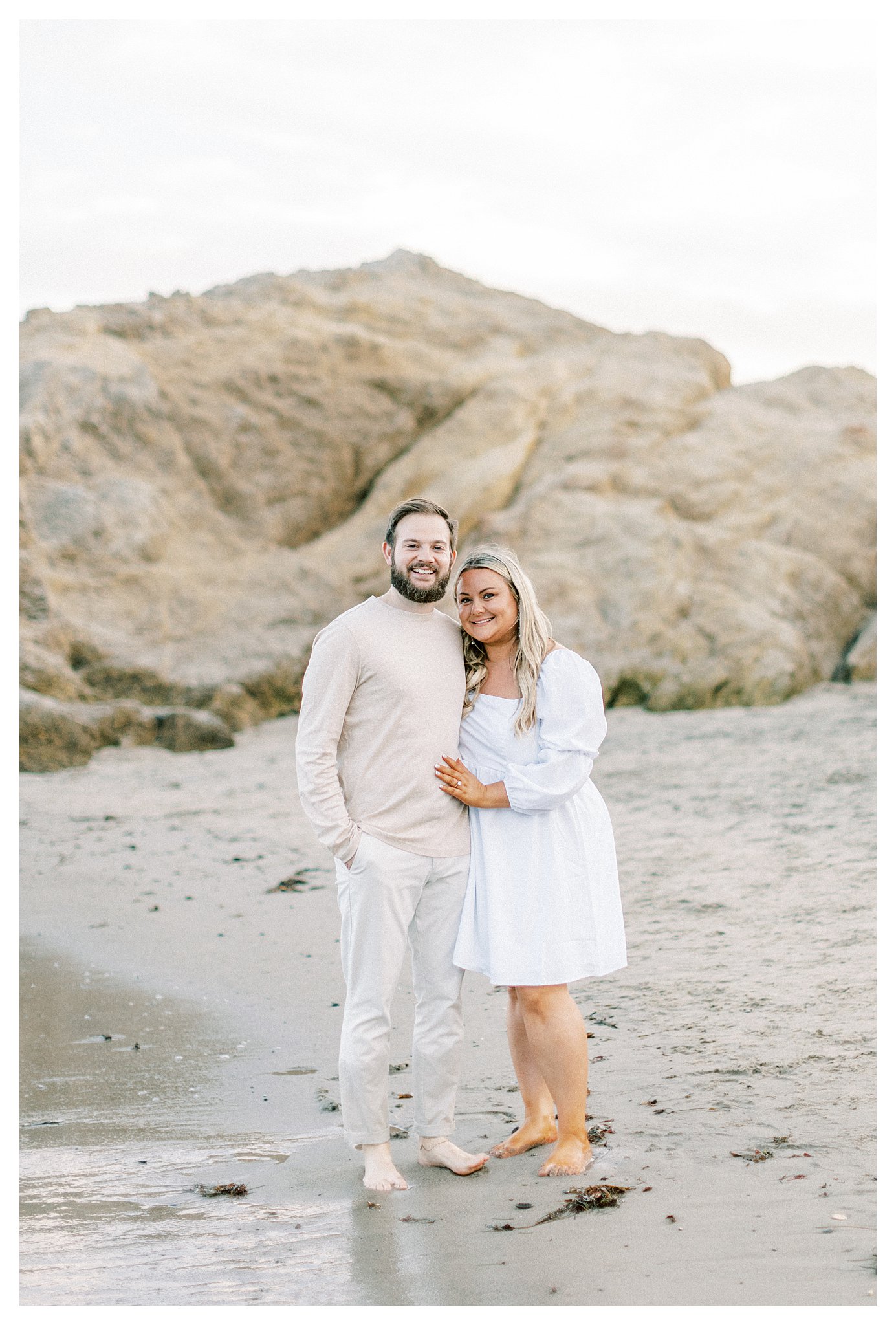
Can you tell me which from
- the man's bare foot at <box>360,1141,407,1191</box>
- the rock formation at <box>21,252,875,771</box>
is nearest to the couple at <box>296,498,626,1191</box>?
the man's bare foot at <box>360,1141,407,1191</box>

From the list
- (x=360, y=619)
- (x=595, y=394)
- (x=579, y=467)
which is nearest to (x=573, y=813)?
(x=360, y=619)

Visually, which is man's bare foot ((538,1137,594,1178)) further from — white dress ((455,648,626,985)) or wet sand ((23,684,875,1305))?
white dress ((455,648,626,985))

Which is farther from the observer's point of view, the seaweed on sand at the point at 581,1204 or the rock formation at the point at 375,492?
the rock formation at the point at 375,492

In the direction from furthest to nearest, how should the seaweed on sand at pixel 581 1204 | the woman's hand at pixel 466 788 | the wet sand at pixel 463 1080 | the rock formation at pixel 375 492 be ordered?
the rock formation at pixel 375 492
the woman's hand at pixel 466 788
the seaweed on sand at pixel 581 1204
the wet sand at pixel 463 1080

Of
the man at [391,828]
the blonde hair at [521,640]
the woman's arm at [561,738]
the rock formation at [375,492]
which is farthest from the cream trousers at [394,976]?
the rock formation at [375,492]

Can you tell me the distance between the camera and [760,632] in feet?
39.6

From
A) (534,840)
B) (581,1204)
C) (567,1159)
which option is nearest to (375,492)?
(534,840)

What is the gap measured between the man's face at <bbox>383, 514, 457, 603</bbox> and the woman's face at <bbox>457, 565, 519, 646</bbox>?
0.09m

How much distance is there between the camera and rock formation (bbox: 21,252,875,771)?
40.6ft

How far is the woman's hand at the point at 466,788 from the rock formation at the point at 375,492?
7.91 meters

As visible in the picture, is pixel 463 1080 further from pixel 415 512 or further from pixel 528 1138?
pixel 415 512

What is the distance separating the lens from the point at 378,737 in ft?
12.2

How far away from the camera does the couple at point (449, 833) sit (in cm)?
365

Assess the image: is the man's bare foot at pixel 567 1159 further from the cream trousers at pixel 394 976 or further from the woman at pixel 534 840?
the cream trousers at pixel 394 976
